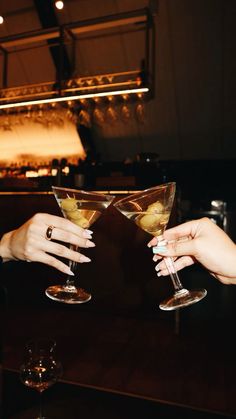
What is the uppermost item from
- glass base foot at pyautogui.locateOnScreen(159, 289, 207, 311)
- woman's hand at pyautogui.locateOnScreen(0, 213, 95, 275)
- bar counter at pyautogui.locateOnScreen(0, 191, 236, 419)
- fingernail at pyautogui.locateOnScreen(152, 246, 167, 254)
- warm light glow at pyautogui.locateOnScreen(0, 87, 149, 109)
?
warm light glow at pyautogui.locateOnScreen(0, 87, 149, 109)

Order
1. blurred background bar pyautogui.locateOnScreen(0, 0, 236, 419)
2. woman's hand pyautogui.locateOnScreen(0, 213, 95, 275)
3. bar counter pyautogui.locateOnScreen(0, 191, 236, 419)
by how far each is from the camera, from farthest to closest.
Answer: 1. blurred background bar pyautogui.locateOnScreen(0, 0, 236, 419)
2. woman's hand pyautogui.locateOnScreen(0, 213, 95, 275)
3. bar counter pyautogui.locateOnScreen(0, 191, 236, 419)

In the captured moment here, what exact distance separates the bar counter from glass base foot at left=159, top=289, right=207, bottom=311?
0.35 meters

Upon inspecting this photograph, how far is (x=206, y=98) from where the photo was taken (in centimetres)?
498

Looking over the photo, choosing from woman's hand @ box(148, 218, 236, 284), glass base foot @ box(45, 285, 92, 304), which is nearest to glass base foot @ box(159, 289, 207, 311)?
woman's hand @ box(148, 218, 236, 284)

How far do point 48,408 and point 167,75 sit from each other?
493 cm

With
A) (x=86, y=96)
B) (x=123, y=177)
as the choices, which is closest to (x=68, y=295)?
(x=86, y=96)

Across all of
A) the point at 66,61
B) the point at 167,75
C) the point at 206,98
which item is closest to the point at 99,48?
the point at 66,61

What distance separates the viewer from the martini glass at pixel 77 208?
1.17 meters

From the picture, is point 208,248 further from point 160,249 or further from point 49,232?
point 49,232

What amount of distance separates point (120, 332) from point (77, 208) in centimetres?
177

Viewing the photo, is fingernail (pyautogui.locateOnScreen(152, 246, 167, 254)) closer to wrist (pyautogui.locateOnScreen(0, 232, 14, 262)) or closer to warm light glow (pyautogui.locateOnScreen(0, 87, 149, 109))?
wrist (pyautogui.locateOnScreen(0, 232, 14, 262))

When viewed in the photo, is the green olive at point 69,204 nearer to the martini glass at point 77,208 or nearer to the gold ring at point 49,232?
the martini glass at point 77,208

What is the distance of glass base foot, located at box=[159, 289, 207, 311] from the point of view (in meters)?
1.16

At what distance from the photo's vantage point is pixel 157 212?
117cm
